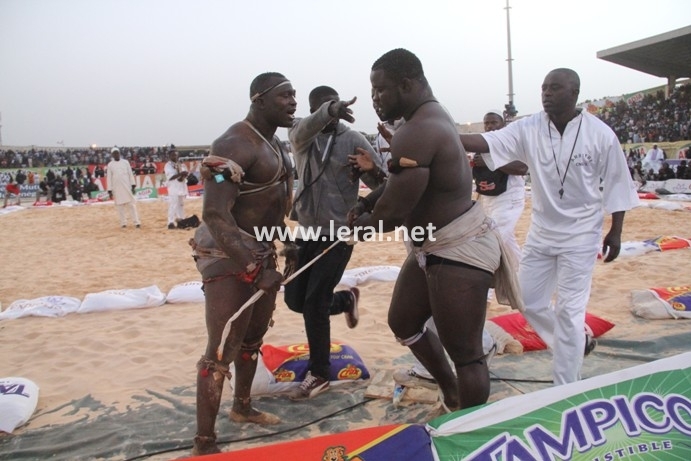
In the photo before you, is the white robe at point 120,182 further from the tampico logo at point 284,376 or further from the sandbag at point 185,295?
the tampico logo at point 284,376

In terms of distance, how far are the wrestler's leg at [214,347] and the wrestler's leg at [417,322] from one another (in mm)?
849

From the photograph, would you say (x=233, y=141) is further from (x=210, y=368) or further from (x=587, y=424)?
(x=587, y=424)

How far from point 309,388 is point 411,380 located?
0.68 metres

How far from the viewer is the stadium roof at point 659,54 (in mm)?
20953

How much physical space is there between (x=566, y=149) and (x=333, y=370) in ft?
6.98

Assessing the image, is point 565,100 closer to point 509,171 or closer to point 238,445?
point 509,171

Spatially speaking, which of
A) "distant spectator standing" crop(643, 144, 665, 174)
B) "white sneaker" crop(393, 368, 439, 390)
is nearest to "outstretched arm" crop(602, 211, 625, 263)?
"white sneaker" crop(393, 368, 439, 390)

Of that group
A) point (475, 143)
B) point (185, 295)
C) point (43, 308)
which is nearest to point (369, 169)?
point (475, 143)

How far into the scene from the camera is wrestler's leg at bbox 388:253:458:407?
2908 mm

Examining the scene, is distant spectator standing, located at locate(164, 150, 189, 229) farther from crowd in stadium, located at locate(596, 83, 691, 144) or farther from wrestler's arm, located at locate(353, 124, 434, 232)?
crowd in stadium, located at locate(596, 83, 691, 144)

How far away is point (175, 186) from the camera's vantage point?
11.5 metres

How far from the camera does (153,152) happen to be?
3491 cm

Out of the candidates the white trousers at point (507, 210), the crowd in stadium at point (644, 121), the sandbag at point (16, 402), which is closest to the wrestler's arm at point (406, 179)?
the sandbag at point (16, 402)

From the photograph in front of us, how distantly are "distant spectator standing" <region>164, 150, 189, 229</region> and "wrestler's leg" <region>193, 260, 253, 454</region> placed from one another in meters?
9.18
